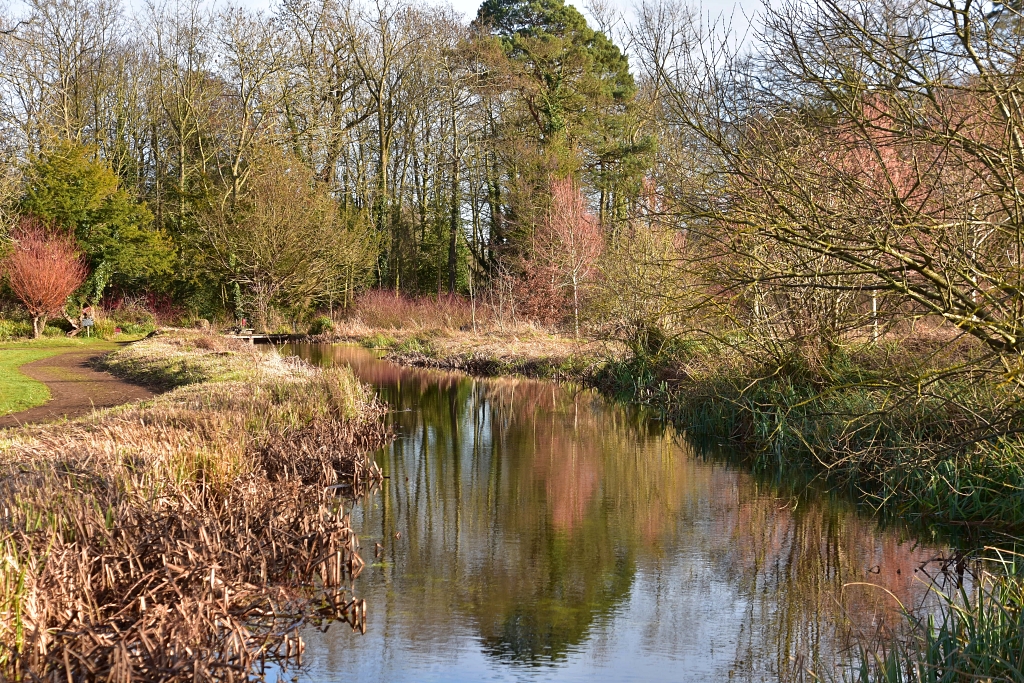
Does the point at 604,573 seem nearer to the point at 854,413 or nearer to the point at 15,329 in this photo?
the point at 854,413

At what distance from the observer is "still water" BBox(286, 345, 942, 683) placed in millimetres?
5656

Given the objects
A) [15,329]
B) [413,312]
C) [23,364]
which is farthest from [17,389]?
[413,312]

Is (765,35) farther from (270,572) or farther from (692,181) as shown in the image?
(270,572)

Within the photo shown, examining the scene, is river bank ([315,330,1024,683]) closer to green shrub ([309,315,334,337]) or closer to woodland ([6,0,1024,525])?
woodland ([6,0,1024,525])

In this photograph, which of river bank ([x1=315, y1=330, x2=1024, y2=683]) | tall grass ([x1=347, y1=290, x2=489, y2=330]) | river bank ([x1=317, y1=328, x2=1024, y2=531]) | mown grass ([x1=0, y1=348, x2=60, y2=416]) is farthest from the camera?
tall grass ([x1=347, y1=290, x2=489, y2=330])

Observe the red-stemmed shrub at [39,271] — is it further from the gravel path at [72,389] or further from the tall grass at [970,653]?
the tall grass at [970,653]

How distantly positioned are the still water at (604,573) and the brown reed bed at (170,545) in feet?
1.43

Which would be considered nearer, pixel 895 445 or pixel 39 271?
pixel 895 445

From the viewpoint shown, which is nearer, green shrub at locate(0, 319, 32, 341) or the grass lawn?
the grass lawn

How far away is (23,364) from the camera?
69.3 ft

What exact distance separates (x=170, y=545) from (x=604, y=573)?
129 inches

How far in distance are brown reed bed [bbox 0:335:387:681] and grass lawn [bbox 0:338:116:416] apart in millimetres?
4736

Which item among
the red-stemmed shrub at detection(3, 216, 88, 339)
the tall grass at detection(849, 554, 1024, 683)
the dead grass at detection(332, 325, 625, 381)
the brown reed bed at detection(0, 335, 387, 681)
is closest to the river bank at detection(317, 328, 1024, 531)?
the dead grass at detection(332, 325, 625, 381)

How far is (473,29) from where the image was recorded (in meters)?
33.4
